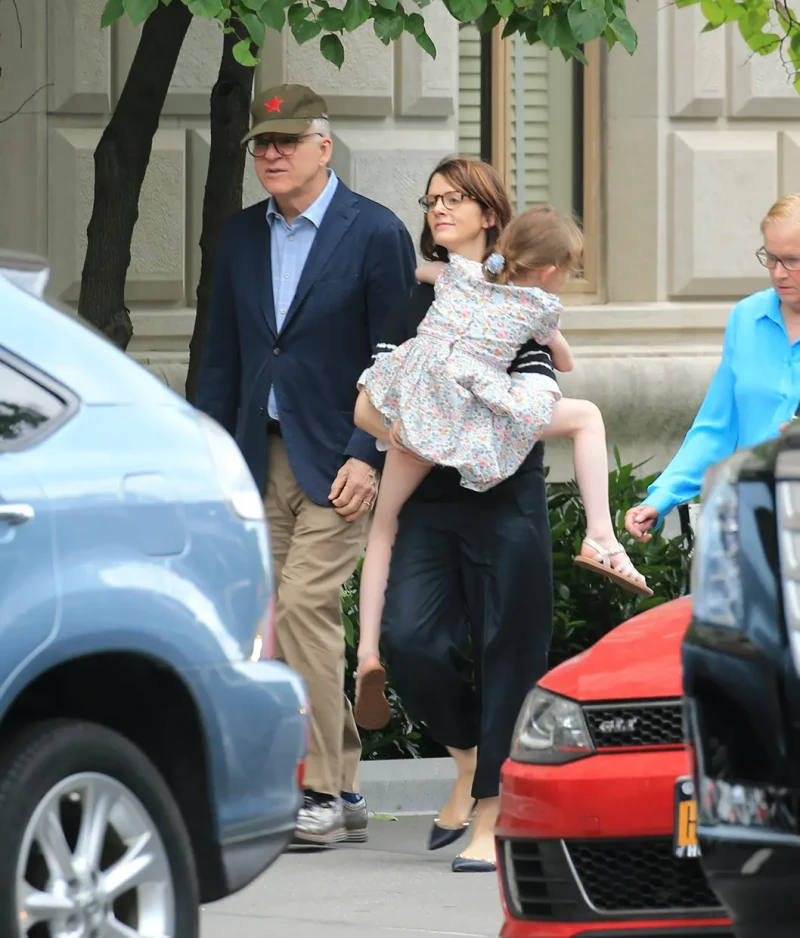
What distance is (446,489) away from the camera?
6.58 m

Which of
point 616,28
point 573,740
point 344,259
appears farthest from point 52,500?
point 616,28

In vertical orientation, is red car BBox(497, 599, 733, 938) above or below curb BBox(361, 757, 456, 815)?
above

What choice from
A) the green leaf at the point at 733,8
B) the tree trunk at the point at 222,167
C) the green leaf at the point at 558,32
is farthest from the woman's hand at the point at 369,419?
the green leaf at the point at 733,8

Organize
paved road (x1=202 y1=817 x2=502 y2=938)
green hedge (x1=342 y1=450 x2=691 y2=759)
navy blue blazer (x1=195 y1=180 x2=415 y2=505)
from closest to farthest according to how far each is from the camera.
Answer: paved road (x1=202 y1=817 x2=502 y2=938) < navy blue blazer (x1=195 y1=180 x2=415 y2=505) < green hedge (x1=342 y1=450 x2=691 y2=759)

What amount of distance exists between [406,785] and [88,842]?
3.79m

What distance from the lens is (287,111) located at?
23.7 feet

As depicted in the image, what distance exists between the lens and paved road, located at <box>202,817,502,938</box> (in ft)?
19.4

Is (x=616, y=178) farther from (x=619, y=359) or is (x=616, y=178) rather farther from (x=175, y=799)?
(x=175, y=799)

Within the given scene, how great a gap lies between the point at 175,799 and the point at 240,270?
9.81ft

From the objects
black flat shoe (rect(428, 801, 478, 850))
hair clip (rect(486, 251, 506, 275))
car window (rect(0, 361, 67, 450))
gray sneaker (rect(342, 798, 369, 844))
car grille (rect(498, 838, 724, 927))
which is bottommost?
gray sneaker (rect(342, 798, 369, 844))

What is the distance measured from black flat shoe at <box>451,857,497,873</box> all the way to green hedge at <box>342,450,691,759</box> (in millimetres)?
1762

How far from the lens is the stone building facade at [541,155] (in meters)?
10.4

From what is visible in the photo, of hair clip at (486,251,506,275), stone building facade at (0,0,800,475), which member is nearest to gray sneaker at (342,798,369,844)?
hair clip at (486,251,506,275)

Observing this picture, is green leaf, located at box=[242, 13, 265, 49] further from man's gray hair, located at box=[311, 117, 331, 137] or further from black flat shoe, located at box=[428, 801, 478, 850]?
black flat shoe, located at box=[428, 801, 478, 850]
